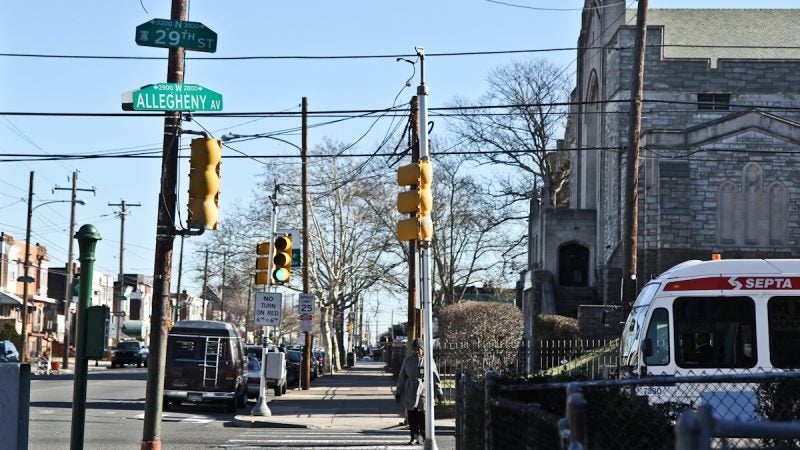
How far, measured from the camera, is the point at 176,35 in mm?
13633

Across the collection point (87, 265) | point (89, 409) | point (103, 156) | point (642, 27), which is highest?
A: point (642, 27)

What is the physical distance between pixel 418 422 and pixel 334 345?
5542 cm

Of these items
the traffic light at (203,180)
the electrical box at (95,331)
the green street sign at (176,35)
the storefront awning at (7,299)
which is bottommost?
the electrical box at (95,331)

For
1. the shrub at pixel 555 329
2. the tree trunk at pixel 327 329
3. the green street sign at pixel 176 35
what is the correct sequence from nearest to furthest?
1. the green street sign at pixel 176 35
2. the shrub at pixel 555 329
3. the tree trunk at pixel 327 329

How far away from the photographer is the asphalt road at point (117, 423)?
19.2 meters

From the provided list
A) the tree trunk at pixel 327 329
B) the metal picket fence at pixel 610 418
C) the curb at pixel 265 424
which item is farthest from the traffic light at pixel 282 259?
the tree trunk at pixel 327 329

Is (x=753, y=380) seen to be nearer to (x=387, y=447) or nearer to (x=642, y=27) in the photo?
(x=387, y=447)

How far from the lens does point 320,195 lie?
53.9m

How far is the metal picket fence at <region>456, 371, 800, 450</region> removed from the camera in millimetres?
3914

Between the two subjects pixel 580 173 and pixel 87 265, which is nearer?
pixel 87 265

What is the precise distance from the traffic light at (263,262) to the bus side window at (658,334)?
10.4 metres

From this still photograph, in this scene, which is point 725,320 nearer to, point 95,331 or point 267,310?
point 95,331

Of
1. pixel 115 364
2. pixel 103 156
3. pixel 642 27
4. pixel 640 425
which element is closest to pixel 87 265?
pixel 640 425

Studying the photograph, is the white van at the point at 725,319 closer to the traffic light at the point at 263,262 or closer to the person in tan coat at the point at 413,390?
the person in tan coat at the point at 413,390
